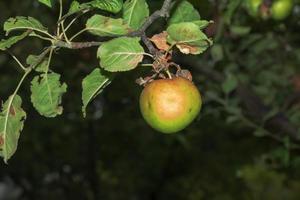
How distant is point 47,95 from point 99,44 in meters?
0.30

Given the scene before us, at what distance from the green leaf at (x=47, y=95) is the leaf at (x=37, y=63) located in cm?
2

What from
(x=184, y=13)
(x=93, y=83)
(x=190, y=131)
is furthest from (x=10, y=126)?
(x=190, y=131)

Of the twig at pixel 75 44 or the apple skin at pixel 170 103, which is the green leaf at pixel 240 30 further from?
the twig at pixel 75 44

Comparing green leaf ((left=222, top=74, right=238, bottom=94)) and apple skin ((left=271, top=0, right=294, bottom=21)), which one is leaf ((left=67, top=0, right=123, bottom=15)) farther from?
green leaf ((left=222, top=74, right=238, bottom=94))

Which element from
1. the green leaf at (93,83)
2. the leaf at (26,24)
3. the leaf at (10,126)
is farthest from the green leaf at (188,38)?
the leaf at (10,126)

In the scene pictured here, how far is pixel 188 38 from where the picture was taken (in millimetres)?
1491

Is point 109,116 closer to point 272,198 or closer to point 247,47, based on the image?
point 247,47

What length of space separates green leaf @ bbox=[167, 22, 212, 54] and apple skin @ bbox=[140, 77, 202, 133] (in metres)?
0.09

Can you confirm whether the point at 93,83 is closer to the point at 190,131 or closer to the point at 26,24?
the point at 26,24

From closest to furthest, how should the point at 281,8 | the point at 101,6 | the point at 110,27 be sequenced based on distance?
the point at 101,6, the point at 110,27, the point at 281,8

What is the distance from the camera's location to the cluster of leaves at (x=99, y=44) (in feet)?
4.90

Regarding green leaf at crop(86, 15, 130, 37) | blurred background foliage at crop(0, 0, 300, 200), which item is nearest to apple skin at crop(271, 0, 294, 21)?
blurred background foliage at crop(0, 0, 300, 200)

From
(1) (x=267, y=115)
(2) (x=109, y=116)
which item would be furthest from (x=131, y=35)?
(2) (x=109, y=116)

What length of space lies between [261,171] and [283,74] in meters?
7.54
